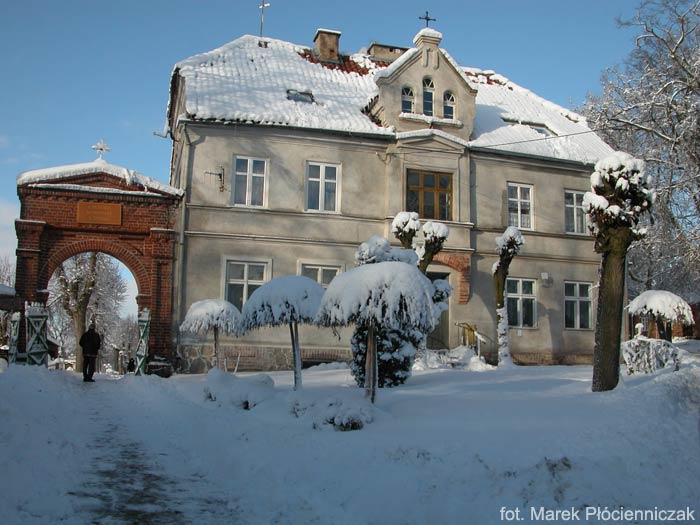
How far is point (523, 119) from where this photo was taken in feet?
90.6

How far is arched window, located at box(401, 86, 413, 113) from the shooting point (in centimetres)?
2452

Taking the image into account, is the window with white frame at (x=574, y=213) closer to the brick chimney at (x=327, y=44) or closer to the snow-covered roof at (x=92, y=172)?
the brick chimney at (x=327, y=44)

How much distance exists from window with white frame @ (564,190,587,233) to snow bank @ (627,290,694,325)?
4516 mm

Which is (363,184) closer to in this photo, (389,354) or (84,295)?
(389,354)

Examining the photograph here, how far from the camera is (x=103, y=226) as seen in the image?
2122 centimetres

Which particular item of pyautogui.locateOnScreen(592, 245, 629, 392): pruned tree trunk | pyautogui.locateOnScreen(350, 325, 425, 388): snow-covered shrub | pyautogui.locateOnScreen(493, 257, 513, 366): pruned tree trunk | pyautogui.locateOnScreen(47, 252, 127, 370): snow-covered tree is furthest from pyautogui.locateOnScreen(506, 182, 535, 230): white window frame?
pyautogui.locateOnScreen(47, 252, 127, 370): snow-covered tree

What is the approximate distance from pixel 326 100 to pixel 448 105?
4394 millimetres

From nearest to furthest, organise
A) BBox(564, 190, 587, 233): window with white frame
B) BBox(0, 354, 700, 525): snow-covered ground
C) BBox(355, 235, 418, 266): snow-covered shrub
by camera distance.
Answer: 1. BBox(0, 354, 700, 525): snow-covered ground
2. BBox(355, 235, 418, 266): snow-covered shrub
3. BBox(564, 190, 587, 233): window with white frame

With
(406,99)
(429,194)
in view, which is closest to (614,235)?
(429,194)

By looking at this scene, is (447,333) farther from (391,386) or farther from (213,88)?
(213,88)

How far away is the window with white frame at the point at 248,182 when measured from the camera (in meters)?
22.5

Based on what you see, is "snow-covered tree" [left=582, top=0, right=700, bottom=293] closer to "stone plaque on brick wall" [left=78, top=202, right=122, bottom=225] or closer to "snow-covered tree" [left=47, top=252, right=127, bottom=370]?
"stone plaque on brick wall" [left=78, top=202, right=122, bottom=225]

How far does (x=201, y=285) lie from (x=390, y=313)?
40.4 ft

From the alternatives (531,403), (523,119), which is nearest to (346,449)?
(531,403)
